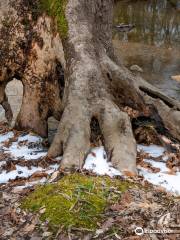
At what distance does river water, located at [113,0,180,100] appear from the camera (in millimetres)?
13281

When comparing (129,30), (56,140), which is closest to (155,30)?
(129,30)

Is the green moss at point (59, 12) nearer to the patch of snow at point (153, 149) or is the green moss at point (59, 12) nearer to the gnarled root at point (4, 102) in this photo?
the gnarled root at point (4, 102)

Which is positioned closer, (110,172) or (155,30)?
(110,172)

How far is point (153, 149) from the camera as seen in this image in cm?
665

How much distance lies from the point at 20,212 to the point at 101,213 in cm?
80

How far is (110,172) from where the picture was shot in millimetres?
5426

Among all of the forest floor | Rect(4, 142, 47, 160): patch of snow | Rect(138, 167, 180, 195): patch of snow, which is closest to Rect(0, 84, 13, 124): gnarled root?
Rect(4, 142, 47, 160): patch of snow

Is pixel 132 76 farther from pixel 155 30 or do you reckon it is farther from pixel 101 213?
pixel 155 30

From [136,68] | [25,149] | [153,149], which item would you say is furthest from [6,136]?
[136,68]

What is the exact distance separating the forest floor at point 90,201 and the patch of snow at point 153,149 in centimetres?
41

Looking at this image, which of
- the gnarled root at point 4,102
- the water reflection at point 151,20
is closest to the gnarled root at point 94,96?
the gnarled root at point 4,102

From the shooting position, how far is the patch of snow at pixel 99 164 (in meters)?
5.42

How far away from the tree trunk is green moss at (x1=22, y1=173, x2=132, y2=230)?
0.62 meters

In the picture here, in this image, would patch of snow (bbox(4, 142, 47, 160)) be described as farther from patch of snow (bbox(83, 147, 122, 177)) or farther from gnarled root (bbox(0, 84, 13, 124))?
gnarled root (bbox(0, 84, 13, 124))
